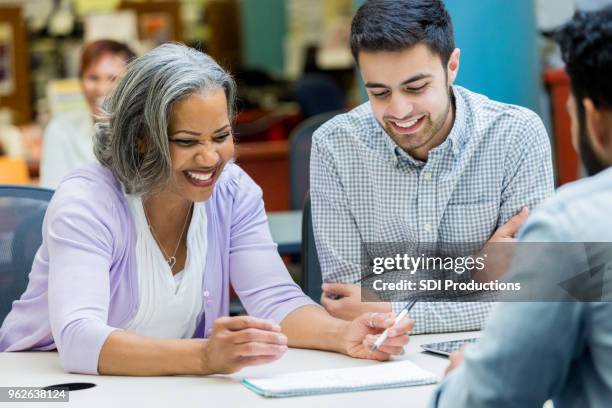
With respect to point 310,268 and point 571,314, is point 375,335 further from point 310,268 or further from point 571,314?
point 571,314

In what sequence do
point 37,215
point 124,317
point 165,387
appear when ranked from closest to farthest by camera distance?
1. point 165,387
2. point 124,317
3. point 37,215

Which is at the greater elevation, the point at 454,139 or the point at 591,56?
the point at 591,56

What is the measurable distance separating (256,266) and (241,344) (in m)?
0.49

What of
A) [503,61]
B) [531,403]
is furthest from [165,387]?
[503,61]

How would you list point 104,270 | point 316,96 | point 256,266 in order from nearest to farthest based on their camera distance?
1. point 104,270
2. point 256,266
3. point 316,96

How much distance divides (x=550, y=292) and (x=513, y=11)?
3.11 m

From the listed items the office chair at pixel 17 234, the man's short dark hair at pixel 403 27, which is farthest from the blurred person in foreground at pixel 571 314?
the office chair at pixel 17 234

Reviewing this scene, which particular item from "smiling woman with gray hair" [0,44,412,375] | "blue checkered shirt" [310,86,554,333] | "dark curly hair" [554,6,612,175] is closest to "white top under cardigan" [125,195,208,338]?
"smiling woman with gray hair" [0,44,412,375]

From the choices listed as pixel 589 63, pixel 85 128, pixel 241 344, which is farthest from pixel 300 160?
pixel 589 63

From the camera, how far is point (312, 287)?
278cm

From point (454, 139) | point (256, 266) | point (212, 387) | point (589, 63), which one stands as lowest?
point (212, 387)

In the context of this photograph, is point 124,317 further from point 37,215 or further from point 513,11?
point 513,11

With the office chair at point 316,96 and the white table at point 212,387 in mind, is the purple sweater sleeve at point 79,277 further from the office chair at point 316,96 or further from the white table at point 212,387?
the office chair at point 316,96

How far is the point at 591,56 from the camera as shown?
1.33 metres
